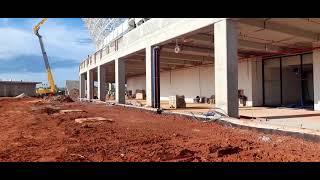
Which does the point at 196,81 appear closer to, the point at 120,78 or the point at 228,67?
the point at 120,78

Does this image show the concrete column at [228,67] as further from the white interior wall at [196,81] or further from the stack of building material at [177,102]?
the white interior wall at [196,81]

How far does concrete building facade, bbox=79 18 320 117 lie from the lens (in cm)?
1352

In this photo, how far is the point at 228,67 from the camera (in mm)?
Result: 13234

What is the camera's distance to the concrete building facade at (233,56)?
1352cm

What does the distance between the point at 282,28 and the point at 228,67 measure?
427 cm

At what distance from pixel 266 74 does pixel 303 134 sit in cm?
1665

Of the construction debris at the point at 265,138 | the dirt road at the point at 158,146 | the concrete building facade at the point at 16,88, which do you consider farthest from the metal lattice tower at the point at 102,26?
the construction debris at the point at 265,138

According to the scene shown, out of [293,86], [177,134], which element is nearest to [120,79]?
[293,86]

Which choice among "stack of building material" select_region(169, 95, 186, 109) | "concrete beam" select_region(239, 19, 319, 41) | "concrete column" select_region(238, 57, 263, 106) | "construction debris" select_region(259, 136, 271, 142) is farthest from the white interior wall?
"construction debris" select_region(259, 136, 271, 142)

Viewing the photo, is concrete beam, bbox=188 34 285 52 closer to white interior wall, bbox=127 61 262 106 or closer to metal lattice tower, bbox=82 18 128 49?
white interior wall, bbox=127 61 262 106

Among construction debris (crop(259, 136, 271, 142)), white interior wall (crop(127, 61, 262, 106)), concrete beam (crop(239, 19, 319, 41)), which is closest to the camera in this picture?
construction debris (crop(259, 136, 271, 142))
